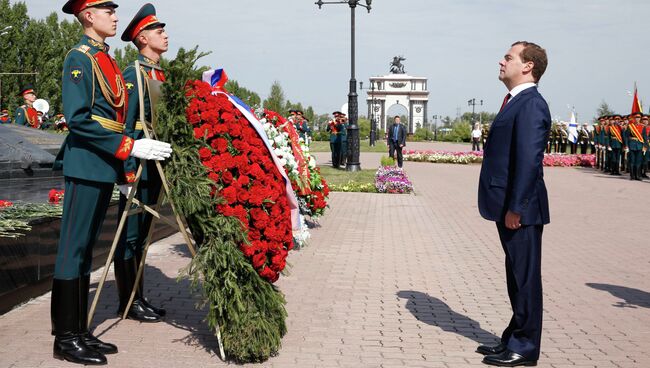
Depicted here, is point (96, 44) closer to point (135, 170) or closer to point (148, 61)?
point (148, 61)

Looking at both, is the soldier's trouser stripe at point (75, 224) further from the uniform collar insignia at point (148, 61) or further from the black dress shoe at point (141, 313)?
the uniform collar insignia at point (148, 61)

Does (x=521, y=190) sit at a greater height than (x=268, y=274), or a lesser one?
greater

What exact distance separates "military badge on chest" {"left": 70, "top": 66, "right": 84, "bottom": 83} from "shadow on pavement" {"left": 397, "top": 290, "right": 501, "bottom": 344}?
308 centimetres

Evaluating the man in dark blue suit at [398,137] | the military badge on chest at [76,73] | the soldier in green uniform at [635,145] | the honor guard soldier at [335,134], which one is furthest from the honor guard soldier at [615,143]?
the military badge on chest at [76,73]

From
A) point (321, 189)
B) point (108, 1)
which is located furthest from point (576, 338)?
point (321, 189)

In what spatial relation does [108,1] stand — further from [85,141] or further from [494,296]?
[494,296]

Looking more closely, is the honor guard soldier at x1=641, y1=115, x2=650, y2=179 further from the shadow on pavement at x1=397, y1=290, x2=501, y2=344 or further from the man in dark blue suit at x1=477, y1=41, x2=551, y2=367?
the man in dark blue suit at x1=477, y1=41, x2=551, y2=367

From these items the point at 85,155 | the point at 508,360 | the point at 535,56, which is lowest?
the point at 508,360

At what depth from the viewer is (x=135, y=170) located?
4809 millimetres

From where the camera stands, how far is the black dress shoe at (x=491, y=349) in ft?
A: 14.5

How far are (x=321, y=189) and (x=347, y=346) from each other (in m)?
5.13

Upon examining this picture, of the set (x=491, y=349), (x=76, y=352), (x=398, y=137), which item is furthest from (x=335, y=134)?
(x=76, y=352)

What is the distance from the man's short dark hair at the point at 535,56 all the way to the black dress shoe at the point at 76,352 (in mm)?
3205

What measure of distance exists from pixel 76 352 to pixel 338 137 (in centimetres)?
2050
